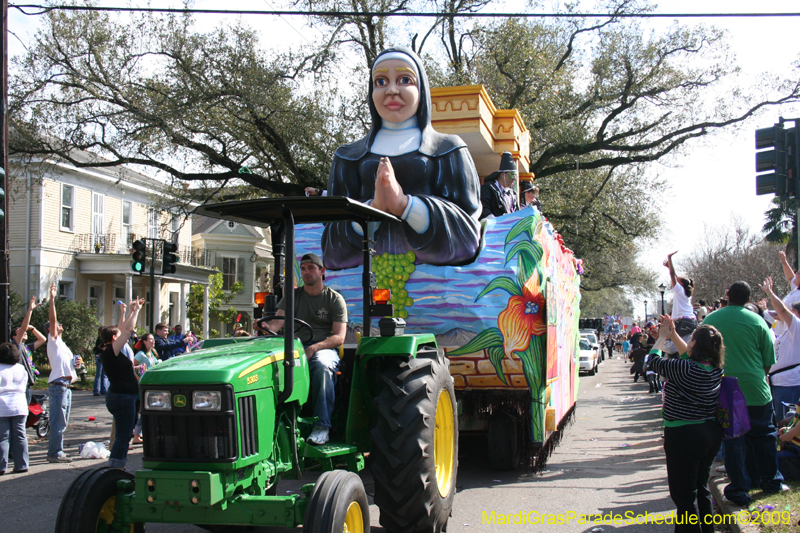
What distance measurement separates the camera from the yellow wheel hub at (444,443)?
5.65m

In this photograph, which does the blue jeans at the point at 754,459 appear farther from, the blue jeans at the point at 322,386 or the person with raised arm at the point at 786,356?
the blue jeans at the point at 322,386

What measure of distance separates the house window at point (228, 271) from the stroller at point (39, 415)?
33.9 m

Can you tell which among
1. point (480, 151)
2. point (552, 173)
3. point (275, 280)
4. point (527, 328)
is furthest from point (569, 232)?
point (275, 280)

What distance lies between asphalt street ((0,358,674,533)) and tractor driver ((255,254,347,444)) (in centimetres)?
130

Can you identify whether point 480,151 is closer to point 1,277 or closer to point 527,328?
point 527,328

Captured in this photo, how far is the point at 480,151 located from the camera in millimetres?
10094

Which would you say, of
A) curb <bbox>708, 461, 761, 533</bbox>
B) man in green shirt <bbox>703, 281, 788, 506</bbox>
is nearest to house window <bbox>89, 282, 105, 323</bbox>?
curb <bbox>708, 461, 761, 533</bbox>

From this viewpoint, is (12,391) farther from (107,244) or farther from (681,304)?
(107,244)

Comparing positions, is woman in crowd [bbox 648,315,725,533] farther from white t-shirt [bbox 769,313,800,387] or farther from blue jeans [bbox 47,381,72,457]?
blue jeans [bbox 47,381,72,457]

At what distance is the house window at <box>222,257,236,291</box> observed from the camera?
4512 centimetres

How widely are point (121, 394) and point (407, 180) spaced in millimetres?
3920

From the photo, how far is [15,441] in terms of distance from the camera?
27.3 feet

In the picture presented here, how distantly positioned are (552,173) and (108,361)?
1478cm

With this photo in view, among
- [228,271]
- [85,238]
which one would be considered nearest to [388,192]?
[85,238]
